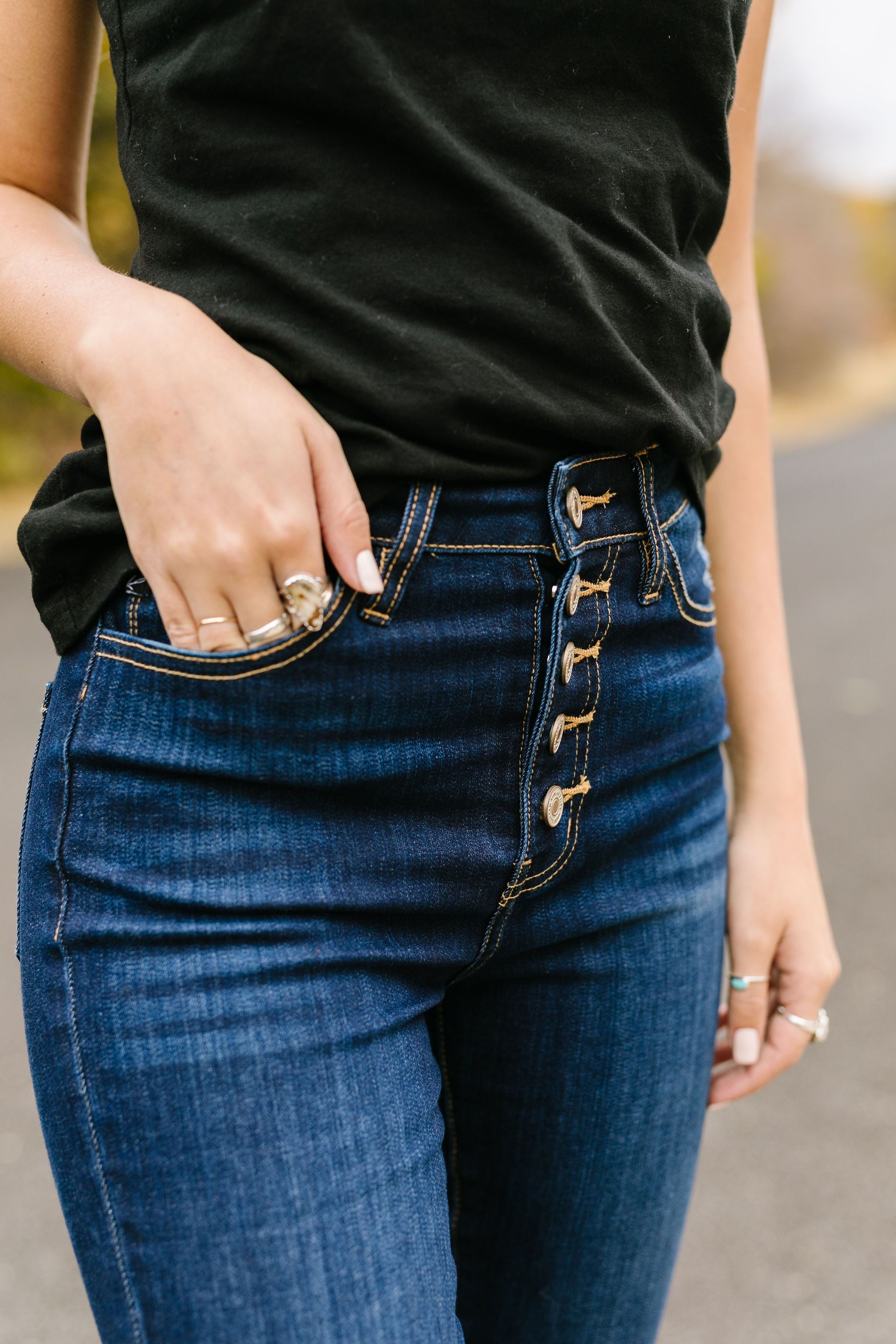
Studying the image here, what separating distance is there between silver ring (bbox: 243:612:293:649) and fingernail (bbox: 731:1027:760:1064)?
0.69m

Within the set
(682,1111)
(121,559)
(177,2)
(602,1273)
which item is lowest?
(602,1273)

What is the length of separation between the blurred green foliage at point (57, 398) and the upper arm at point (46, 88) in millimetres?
7487

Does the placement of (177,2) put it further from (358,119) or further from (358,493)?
(358,493)

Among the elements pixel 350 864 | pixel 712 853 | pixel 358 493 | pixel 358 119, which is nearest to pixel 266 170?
pixel 358 119

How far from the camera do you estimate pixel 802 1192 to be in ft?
6.84

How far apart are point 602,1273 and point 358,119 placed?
0.93m

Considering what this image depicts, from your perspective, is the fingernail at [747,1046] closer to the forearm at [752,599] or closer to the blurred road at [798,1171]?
the forearm at [752,599]

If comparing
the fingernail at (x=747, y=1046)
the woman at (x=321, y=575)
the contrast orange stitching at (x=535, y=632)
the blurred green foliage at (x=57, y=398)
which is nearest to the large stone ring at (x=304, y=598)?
the woman at (x=321, y=575)

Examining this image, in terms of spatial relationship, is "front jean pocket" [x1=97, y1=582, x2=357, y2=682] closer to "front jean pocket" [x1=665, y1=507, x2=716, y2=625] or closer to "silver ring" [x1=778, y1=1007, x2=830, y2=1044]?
"front jean pocket" [x1=665, y1=507, x2=716, y2=625]

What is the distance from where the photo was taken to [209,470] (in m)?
0.74

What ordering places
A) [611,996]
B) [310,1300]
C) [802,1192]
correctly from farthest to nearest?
[802,1192] < [611,996] < [310,1300]

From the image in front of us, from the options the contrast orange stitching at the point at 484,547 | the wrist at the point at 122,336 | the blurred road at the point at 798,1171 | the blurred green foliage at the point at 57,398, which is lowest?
the blurred road at the point at 798,1171

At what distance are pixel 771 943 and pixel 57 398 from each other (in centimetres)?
867

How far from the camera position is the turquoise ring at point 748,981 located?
1138 millimetres
